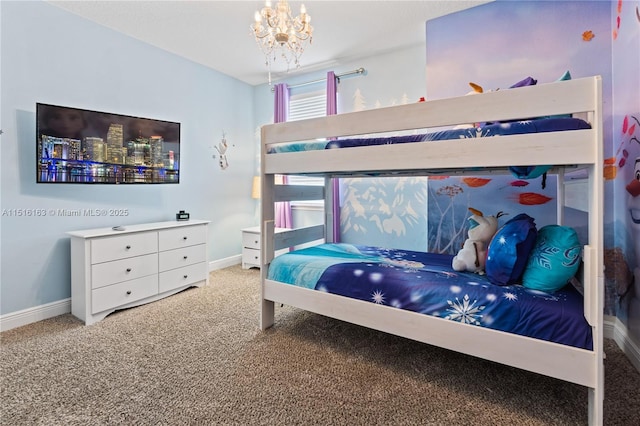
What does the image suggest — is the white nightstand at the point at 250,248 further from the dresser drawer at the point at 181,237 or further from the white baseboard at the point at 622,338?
the white baseboard at the point at 622,338

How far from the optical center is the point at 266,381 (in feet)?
5.35

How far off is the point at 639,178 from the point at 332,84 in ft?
9.16

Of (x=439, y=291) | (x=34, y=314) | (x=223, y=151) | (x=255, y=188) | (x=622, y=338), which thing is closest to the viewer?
(x=439, y=291)

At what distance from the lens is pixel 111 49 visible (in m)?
2.88

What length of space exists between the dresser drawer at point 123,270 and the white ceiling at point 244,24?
2.10 metres

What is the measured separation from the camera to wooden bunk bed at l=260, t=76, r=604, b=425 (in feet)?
4.11

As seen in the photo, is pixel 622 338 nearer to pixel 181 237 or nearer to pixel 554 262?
pixel 554 262

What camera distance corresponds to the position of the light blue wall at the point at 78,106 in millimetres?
2324

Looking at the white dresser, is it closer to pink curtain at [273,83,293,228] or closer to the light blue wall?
the light blue wall

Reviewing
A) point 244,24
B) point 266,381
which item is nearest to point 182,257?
point 266,381

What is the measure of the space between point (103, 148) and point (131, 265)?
1063 millimetres

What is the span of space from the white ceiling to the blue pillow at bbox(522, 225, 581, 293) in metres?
2.11

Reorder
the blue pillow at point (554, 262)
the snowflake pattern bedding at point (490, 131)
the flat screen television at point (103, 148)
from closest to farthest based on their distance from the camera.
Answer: the snowflake pattern bedding at point (490, 131) < the blue pillow at point (554, 262) < the flat screen television at point (103, 148)

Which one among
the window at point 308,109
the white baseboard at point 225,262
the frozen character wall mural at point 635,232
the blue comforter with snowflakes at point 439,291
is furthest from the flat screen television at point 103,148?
the frozen character wall mural at point 635,232
